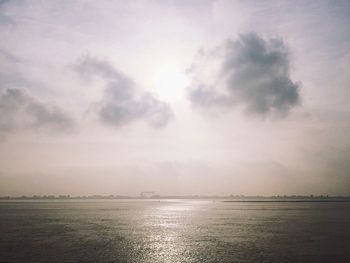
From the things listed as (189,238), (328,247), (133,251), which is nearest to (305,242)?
(328,247)

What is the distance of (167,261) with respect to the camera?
1170 inches

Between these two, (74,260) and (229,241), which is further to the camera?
(229,241)

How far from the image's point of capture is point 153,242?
4119 centimetres

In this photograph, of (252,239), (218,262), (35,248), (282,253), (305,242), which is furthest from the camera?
(252,239)

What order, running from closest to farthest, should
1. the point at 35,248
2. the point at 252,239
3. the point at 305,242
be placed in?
1. the point at 35,248
2. the point at 305,242
3. the point at 252,239

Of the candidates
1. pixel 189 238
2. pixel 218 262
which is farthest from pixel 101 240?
pixel 218 262

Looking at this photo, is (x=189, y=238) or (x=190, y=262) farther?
(x=189, y=238)

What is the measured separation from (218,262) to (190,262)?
259 centimetres

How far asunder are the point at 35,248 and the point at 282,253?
89.7 feet

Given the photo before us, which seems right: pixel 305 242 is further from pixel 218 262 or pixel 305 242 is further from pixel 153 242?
pixel 153 242

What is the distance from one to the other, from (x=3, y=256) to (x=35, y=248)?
502cm

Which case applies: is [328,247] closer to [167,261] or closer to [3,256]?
[167,261]

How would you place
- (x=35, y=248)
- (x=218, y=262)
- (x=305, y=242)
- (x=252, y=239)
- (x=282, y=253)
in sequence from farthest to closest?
(x=252, y=239), (x=305, y=242), (x=35, y=248), (x=282, y=253), (x=218, y=262)

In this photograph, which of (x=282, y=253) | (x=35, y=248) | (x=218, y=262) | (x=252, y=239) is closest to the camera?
(x=218, y=262)
